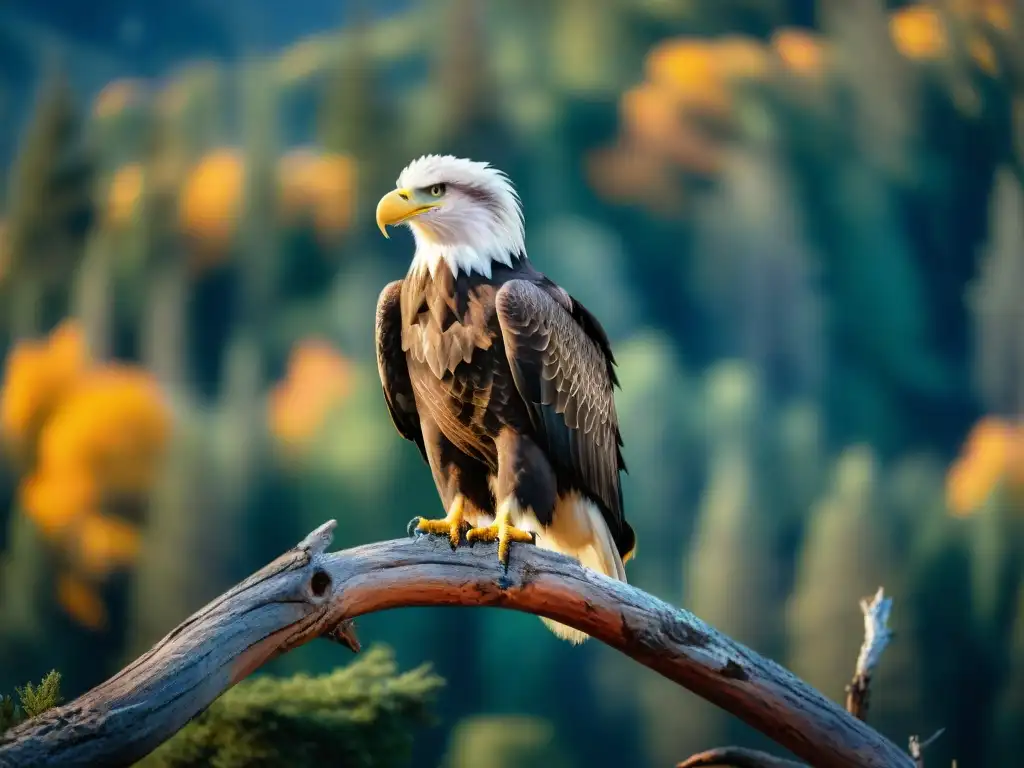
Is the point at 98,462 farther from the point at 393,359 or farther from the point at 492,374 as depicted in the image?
the point at 492,374

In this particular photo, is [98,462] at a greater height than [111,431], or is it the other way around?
[111,431]

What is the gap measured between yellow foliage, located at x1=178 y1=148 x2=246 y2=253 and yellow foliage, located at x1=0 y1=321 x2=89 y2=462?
804 millimetres

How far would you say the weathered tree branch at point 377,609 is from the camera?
219cm

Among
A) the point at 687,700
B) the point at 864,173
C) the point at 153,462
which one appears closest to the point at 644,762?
the point at 687,700

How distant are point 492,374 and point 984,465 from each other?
11.3 feet

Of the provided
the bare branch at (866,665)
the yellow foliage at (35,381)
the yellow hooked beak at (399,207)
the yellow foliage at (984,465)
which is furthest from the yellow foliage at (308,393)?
the yellow foliage at (984,465)

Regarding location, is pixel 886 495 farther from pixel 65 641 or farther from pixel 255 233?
pixel 65 641

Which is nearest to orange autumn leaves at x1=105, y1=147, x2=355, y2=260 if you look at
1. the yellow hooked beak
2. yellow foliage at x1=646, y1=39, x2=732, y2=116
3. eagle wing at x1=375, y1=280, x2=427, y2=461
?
yellow foliage at x1=646, y1=39, x2=732, y2=116

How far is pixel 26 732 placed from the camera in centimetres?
214

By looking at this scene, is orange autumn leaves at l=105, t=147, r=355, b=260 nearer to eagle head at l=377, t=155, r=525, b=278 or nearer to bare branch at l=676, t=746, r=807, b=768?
eagle head at l=377, t=155, r=525, b=278

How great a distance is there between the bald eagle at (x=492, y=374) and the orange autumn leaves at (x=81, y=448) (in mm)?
2335

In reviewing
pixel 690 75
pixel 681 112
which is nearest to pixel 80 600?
pixel 681 112

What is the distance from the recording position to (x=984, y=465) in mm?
5363

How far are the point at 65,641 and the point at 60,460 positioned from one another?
90 centimetres
